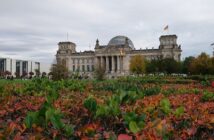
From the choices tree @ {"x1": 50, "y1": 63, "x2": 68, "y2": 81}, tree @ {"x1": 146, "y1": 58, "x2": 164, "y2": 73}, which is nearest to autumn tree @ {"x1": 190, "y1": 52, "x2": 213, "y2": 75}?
tree @ {"x1": 146, "y1": 58, "x2": 164, "y2": 73}

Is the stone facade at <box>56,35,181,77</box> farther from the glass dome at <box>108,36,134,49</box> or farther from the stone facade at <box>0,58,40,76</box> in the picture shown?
the stone facade at <box>0,58,40,76</box>

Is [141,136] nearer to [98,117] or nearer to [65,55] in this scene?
[98,117]

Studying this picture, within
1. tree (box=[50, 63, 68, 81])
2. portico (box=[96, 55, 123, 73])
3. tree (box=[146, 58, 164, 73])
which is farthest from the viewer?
portico (box=[96, 55, 123, 73])

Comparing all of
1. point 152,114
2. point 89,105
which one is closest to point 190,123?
point 152,114

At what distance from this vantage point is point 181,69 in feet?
315

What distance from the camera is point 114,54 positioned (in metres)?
132

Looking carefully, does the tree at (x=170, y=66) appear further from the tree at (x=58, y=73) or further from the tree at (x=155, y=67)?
the tree at (x=58, y=73)

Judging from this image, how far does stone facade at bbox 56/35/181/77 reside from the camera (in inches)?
4973

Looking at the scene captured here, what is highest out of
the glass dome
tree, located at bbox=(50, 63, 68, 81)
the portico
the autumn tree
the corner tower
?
→ the glass dome

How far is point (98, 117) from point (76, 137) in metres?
1.16

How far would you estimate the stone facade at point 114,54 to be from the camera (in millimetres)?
126312

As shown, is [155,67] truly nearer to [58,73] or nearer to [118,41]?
[118,41]

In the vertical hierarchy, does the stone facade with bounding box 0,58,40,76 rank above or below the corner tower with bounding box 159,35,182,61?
below

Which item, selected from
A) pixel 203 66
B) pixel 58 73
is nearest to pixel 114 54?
pixel 203 66
